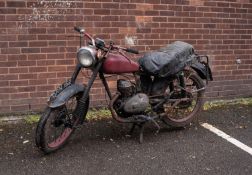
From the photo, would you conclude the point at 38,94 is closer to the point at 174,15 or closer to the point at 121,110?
the point at 121,110

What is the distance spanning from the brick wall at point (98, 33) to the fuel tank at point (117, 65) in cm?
132

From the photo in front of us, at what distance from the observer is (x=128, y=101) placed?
5.14 meters

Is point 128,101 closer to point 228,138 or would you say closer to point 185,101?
point 185,101

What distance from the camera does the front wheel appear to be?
4.68m

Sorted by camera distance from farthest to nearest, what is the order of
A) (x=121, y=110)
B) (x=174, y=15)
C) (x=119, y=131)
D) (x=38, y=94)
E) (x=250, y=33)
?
1. (x=250, y=33)
2. (x=174, y=15)
3. (x=38, y=94)
4. (x=119, y=131)
5. (x=121, y=110)

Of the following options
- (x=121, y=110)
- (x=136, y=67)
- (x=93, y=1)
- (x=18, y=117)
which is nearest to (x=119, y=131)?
(x=121, y=110)

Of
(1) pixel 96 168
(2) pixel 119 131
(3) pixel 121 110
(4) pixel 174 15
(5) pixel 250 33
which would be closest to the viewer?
(1) pixel 96 168

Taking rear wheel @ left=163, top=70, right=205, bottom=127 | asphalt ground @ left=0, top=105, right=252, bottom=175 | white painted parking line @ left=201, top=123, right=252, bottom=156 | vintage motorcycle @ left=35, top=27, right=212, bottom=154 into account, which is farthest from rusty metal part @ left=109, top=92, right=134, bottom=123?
white painted parking line @ left=201, top=123, right=252, bottom=156

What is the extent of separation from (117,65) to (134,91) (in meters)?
0.44

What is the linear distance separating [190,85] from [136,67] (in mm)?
1009

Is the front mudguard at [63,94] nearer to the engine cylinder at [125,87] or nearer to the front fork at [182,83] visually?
the engine cylinder at [125,87]

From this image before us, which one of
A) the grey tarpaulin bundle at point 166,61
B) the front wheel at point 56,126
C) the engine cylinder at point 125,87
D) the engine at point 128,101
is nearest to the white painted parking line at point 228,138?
the grey tarpaulin bundle at point 166,61

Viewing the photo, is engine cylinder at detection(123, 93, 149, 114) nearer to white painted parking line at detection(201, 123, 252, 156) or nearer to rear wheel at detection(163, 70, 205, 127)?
rear wheel at detection(163, 70, 205, 127)

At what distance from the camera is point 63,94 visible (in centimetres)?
477
